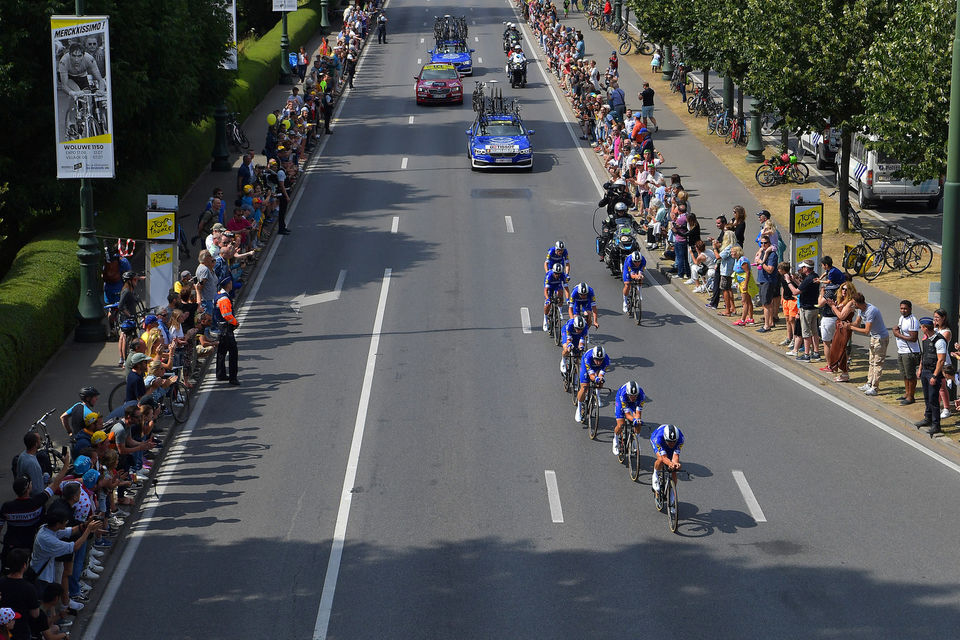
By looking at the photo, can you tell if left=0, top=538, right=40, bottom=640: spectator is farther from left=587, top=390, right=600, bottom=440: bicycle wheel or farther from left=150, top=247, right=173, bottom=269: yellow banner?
left=150, top=247, right=173, bottom=269: yellow banner

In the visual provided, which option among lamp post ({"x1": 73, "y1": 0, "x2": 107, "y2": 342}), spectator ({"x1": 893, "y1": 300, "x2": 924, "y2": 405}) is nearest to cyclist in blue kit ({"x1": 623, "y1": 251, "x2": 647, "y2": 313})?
spectator ({"x1": 893, "y1": 300, "x2": 924, "y2": 405})

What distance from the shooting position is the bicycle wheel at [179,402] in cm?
1936

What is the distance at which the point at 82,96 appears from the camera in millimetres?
22375

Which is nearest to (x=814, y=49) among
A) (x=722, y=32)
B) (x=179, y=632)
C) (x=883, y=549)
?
(x=722, y=32)

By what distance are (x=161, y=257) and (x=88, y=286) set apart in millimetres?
2229

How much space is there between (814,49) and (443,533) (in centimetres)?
1950

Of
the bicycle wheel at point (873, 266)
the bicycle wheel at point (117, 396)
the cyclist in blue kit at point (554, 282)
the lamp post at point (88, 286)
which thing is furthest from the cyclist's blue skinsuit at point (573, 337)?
the bicycle wheel at point (873, 266)

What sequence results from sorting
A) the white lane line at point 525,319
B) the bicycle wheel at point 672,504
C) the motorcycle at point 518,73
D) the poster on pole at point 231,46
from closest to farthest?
the bicycle wheel at point 672,504 → the white lane line at point 525,319 → the poster on pole at point 231,46 → the motorcycle at point 518,73

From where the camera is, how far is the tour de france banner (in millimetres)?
21906

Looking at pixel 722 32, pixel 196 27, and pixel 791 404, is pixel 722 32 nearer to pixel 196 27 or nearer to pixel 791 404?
pixel 196 27

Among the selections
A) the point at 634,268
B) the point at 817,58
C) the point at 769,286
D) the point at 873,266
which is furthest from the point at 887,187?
the point at 634,268

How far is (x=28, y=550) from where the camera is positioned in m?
12.9

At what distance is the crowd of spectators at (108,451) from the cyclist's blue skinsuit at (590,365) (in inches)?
248

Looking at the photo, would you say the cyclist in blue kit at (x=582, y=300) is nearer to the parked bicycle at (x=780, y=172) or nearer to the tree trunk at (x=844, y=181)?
the tree trunk at (x=844, y=181)
